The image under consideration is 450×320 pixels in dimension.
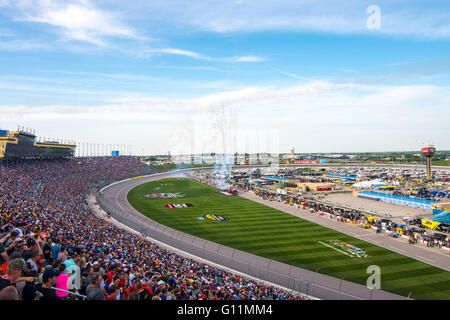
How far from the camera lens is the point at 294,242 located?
34094 mm

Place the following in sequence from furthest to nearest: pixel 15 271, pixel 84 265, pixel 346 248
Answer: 1. pixel 346 248
2. pixel 84 265
3. pixel 15 271

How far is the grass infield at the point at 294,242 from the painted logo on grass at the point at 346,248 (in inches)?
16.4

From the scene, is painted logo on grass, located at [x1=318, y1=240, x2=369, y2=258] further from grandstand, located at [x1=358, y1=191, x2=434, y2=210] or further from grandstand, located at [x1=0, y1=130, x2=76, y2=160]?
grandstand, located at [x1=0, y1=130, x2=76, y2=160]

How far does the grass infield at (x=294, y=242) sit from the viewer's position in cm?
2456

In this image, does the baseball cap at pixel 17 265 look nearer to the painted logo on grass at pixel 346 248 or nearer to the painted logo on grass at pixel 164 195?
the painted logo on grass at pixel 346 248

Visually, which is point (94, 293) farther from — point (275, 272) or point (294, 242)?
point (294, 242)

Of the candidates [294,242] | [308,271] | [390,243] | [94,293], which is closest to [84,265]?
[94,293]

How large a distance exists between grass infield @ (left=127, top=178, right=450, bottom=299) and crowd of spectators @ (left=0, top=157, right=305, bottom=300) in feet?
28.1

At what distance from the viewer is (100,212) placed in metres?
46.5

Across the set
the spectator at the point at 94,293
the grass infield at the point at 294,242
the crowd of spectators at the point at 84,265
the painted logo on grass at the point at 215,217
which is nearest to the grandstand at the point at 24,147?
the crowd of spectators at the point at 84,265

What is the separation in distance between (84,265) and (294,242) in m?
26.5

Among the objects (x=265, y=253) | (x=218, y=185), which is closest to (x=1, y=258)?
(x=265, y=253)

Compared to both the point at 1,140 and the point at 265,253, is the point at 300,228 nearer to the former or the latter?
the point at 265,253

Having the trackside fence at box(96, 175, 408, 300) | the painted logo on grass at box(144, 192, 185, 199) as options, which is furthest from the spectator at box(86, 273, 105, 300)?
the painted logo on grass at box(144, 192, 185, 199)
